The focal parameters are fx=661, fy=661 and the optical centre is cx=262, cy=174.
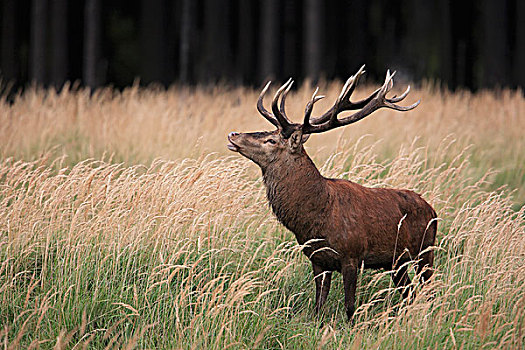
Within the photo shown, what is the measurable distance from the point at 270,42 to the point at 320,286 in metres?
Result: 13.2

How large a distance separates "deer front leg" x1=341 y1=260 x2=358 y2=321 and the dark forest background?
336 inches

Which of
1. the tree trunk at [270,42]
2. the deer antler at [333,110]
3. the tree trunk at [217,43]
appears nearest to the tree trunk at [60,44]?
the tree trunk at [217,43]

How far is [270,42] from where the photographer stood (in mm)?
17359

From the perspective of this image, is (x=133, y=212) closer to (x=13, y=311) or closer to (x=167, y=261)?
(x=167, y=261)

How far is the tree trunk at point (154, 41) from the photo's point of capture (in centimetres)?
2264

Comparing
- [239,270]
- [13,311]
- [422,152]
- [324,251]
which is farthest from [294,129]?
[422,152]

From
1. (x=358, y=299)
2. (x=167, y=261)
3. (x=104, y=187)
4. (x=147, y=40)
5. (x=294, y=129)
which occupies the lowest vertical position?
(x=358, y=299)

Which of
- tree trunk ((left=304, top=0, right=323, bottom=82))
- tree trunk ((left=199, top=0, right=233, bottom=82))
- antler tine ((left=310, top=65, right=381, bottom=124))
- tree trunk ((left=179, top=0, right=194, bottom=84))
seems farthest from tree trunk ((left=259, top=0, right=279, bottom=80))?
antler tine ((left=310, top=65, right=381, bottom=124))

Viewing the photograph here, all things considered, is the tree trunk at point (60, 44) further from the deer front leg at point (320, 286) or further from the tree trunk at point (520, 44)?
the tree trunk at point (520, 44)

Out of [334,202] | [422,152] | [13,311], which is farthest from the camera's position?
[422,152]

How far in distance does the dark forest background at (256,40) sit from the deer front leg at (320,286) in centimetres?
831

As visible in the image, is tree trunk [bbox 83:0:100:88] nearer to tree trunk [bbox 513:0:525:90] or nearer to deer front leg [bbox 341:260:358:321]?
deer front leg [bbox 341:260:358:321]

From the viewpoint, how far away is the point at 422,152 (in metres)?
8.29

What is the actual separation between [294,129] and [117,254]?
5.27 ft
